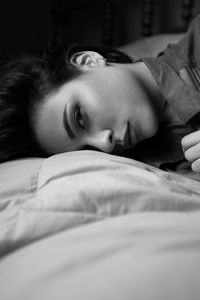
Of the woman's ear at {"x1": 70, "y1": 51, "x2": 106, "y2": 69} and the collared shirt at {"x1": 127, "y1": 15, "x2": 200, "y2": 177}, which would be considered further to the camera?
the woman's ear at {"x1": 70, "y1": 51, "x2": 106, "y2": 69}

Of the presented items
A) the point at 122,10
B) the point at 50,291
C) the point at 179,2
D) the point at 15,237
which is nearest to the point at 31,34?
the point at 122,10

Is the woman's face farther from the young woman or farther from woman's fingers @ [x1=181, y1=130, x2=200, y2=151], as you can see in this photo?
woman's fingers @ [x1=181, y1=130, x2=200, y2=151]

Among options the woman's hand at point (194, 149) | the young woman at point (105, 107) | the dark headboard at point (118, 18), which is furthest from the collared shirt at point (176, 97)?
the dark headboard at point (118, 18)

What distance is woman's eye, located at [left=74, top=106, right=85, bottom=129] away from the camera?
96 centimetres

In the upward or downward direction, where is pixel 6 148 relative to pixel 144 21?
downward

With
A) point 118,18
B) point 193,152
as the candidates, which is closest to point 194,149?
point 193,152

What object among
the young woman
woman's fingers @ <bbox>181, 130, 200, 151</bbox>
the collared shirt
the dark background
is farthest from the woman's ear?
the dark background

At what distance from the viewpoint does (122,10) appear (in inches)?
65.7

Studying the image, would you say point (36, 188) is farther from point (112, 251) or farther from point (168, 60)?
point (168, 60)

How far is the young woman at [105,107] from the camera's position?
3.11ft

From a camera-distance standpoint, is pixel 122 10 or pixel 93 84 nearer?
pixel 93 84

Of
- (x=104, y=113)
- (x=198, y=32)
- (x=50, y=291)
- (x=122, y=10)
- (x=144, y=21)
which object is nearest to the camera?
(x=50, y=291)

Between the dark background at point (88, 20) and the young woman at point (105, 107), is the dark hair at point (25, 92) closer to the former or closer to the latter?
the young woman at point (105, 107)

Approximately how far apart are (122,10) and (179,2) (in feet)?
0.76
